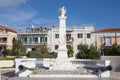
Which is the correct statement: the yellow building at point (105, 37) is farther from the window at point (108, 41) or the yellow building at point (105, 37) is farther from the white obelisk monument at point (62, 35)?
the white obelisk monument at point (62, 35)

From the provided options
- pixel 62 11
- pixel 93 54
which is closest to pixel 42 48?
pixel 93 54

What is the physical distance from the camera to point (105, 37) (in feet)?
187

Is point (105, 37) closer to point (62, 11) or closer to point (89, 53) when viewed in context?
point (89, 53)

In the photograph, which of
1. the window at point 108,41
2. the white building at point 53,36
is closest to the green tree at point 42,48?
the white building at point 53,36

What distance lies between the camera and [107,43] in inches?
2251

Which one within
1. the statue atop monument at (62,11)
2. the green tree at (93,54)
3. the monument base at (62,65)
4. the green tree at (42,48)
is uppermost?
the statue atop monument at (62,11)

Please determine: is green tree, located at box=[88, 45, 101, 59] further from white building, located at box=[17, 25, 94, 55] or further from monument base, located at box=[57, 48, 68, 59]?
white building, located at box=[17, 25, 94, 55]

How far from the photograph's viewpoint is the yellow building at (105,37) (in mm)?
56656

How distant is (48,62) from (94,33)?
114 ft

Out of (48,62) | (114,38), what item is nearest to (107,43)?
(114,38)

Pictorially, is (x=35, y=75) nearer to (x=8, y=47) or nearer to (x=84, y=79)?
(x=84, y=79)

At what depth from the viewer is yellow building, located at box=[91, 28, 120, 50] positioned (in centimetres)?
5666

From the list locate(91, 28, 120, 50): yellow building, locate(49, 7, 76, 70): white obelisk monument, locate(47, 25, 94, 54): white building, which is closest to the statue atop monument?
locate(49, 7, 76, 70): white obelisk monument

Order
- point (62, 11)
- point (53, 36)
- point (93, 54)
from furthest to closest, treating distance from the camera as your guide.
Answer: point (53, 36)
point (93, 54)
point (62, 11)
